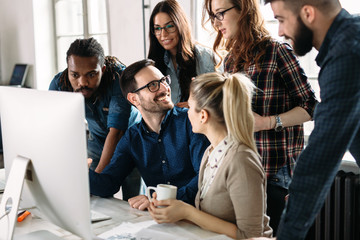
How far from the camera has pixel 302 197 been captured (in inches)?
42.6

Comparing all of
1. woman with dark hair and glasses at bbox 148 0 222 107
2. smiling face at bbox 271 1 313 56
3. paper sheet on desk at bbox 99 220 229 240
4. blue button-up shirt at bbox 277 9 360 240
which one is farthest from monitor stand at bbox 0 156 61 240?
woman with dark hair and glasses at bbox 148 0 222 107

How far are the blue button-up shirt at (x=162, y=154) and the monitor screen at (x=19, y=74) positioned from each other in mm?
3500

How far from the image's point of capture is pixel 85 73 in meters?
2.17

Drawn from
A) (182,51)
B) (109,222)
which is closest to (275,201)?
(109,222)

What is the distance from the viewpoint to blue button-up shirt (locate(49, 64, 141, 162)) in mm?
2209

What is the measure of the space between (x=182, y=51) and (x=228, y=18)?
0.45m

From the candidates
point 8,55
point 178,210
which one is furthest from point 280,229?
point 8,55

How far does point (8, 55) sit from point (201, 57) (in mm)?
3775

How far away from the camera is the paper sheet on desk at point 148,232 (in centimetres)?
135

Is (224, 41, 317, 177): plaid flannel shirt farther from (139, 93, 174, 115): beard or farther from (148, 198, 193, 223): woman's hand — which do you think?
(148, 198, 193, 223): woman's hand

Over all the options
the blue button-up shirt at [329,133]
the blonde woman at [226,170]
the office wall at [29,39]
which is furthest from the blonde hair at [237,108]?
the office wall at [29,39]

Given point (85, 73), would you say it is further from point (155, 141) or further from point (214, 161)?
point (214, 161)

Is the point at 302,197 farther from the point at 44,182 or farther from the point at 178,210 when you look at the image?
the point at 44,182

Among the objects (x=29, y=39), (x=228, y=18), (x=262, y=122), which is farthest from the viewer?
(x=29, y=39)
